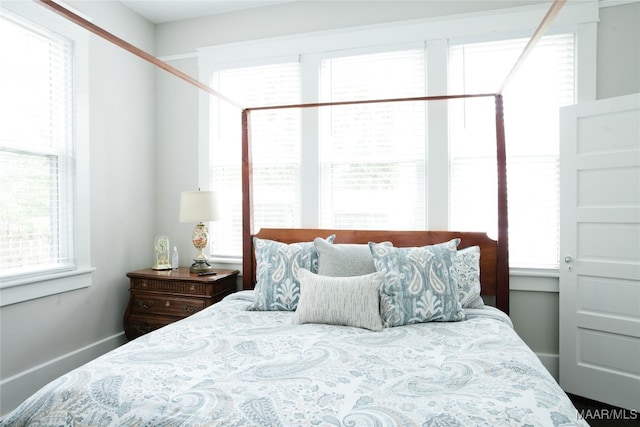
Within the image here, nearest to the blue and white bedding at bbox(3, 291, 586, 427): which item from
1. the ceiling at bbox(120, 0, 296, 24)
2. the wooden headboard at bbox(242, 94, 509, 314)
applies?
the wooden headboard at bbox(242, 94, 509, 314)

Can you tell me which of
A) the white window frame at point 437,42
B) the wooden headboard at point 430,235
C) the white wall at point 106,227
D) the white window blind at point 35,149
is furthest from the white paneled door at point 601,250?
the white window blind at point 35,149

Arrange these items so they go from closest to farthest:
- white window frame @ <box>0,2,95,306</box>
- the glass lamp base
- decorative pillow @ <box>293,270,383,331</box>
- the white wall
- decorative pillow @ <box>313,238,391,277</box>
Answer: decorative pillow @ <box>293,270,383,331</box>
decorative pillow @ <box>313,238,391,277</box>
the white wall
white window frame @ <box>0,2,95,306</box>
the glass lamp base

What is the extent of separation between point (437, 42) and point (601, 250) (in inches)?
71.3

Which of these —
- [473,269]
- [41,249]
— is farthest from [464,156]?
[41,249]

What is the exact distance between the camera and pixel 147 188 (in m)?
3.57

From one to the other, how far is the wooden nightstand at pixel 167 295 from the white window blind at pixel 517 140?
1861 mm

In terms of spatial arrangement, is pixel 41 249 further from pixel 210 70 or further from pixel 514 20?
pixel 514 20

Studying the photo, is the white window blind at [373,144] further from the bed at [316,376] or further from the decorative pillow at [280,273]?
the bed at [316,376]

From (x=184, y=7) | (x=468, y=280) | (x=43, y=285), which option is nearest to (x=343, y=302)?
(x=468, y=280)

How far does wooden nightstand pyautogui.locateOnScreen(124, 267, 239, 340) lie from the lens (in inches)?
119

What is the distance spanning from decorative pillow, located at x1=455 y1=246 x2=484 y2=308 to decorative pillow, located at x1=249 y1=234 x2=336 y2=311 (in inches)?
35.3

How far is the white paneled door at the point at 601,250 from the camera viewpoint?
2.43 meters

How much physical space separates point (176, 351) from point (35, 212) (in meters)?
1.61

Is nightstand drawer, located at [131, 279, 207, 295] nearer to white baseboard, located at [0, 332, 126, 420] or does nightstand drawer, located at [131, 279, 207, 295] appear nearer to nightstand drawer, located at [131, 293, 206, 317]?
nightstand drawer, located at [131, 293, 206, 317]
